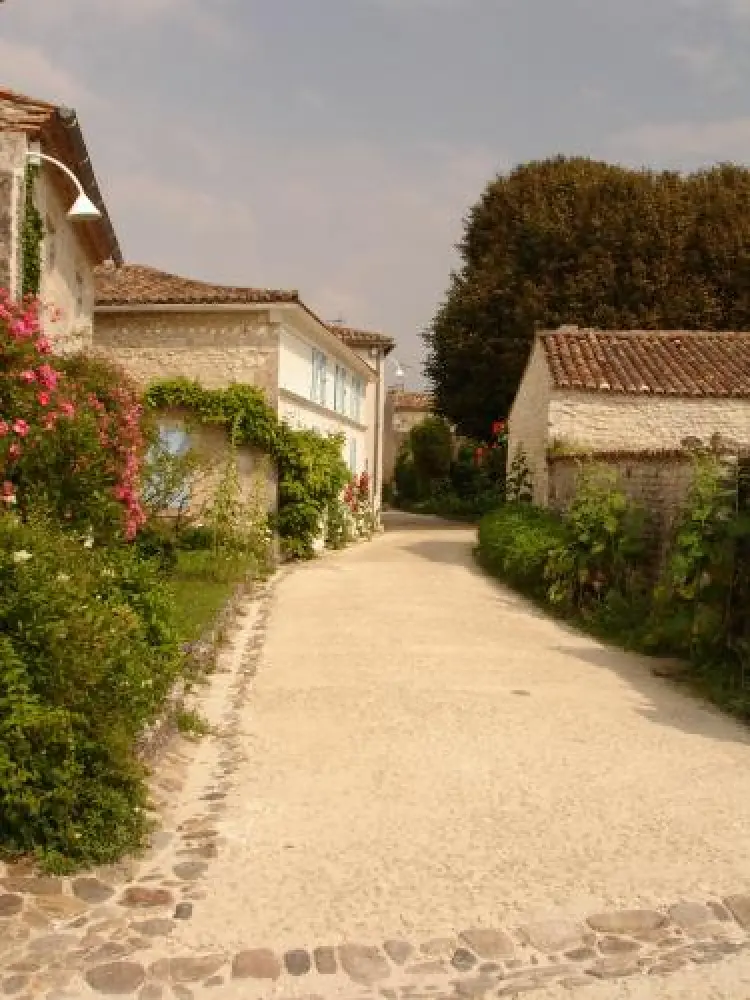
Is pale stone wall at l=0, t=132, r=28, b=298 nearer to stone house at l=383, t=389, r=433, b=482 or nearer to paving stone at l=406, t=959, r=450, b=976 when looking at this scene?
paving stone at l=406, t=959, r=450, b=976

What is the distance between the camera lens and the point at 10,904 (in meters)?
3.99

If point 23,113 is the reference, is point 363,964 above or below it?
below

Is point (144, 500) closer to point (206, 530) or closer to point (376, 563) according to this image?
point (206, 530)

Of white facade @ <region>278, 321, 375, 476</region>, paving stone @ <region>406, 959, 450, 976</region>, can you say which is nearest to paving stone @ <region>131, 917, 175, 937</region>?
paving stone @ <region>406, 959, 450, 976</region>

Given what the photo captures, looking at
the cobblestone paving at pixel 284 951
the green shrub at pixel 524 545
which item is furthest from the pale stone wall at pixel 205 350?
the cobblestone paving at pixel 284 951

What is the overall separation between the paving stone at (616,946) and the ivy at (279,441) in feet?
46.3

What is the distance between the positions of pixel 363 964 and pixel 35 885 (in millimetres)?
1515

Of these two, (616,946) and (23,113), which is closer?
(616,946)

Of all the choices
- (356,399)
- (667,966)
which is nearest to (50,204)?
(667,966)

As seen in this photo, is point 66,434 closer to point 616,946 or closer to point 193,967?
point 193,967

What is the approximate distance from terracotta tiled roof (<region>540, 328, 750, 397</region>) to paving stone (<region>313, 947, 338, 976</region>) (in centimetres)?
1438

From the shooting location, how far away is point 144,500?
12.4 m

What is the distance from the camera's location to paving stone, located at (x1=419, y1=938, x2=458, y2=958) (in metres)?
3.76

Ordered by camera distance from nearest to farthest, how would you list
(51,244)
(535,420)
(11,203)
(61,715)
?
(61,715), (11,203), (51,244), (535,420)
